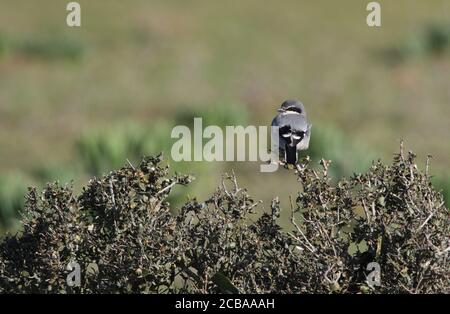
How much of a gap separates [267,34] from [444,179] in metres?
14.6

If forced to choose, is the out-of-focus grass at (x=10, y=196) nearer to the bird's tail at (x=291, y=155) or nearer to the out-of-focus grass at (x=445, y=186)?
the out-of-focus grass at (x=445, y=186)

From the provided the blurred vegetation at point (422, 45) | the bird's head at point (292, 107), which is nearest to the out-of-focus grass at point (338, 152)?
the bird's head at point (292, 107)

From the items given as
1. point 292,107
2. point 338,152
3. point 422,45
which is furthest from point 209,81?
point 292,107

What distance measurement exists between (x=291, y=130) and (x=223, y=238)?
2.41 meters

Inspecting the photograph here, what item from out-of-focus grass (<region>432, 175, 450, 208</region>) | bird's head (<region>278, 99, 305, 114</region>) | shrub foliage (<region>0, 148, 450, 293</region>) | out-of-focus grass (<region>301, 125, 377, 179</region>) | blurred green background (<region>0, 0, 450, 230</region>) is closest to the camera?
shrub foliage (<region>0, 148, 450, 293</region>)

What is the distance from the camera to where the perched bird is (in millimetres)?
6969

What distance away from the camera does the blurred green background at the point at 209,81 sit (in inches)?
607

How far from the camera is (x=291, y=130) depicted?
7375mm

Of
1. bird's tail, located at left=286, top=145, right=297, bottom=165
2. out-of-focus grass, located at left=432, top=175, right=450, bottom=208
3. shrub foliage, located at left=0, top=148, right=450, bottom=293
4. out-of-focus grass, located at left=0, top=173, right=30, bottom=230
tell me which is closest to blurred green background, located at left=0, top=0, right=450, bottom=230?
out-of-focus grass, located at left=0, top=173, right=30, bottom=230

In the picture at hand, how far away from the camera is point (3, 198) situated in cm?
1302

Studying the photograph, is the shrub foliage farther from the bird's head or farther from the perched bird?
the bird's head

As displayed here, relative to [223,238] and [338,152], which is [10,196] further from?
[223,238]

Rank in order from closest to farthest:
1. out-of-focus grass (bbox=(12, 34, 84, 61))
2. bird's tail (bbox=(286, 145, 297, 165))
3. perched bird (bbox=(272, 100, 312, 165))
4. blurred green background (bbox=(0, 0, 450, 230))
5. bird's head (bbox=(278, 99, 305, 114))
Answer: bird's tail (bbox=(286, 145, 297, 165)) < perched bird (bbox=(272, 100, 312, 165)) < bird's head (bbox=(278, 99, 305, 114)) < blurred green background (bbox=(0, 0, 450, 230)) < out-of-focus grass (bbox=(12, 34, 84, 61))

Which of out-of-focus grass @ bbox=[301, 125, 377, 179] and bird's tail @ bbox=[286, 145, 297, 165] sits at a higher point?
out-of-focus grass @ bbox=[301, 125, 377, 179]
